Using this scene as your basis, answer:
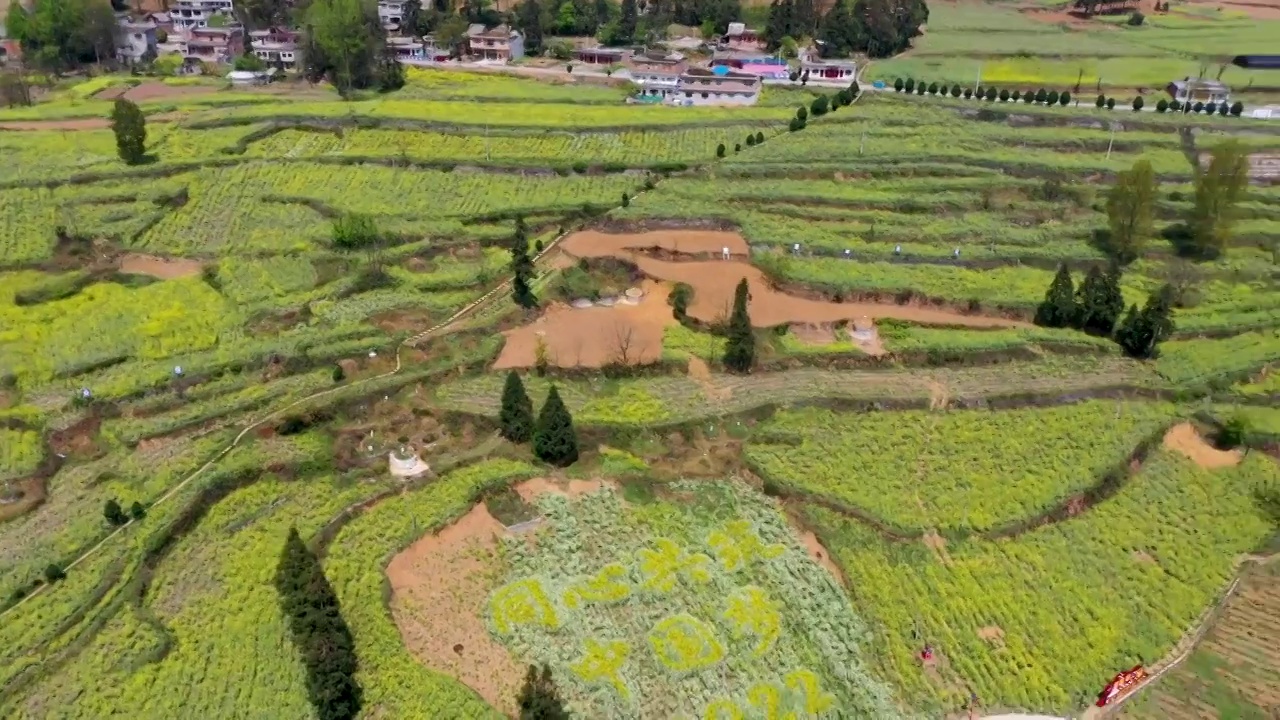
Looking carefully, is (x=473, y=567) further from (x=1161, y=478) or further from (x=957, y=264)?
(x=957, y=264)

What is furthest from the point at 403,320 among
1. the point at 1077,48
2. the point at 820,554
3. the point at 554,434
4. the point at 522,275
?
the point at 1077,48

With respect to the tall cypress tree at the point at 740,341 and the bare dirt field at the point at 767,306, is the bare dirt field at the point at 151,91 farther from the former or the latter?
the tall cypress tree at the point at 740,341

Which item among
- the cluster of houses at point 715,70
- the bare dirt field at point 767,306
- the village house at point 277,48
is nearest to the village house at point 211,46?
the village house at point 277,48

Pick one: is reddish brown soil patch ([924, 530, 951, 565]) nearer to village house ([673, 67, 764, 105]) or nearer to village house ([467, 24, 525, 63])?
village house ([673, 67, 764, 105])

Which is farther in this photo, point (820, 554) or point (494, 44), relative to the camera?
point (494, 44)

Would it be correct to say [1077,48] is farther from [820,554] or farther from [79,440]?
[79,440]

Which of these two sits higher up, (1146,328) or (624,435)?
(1146,328)

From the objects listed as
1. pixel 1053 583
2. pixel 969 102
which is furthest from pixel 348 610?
pixel 969 102
